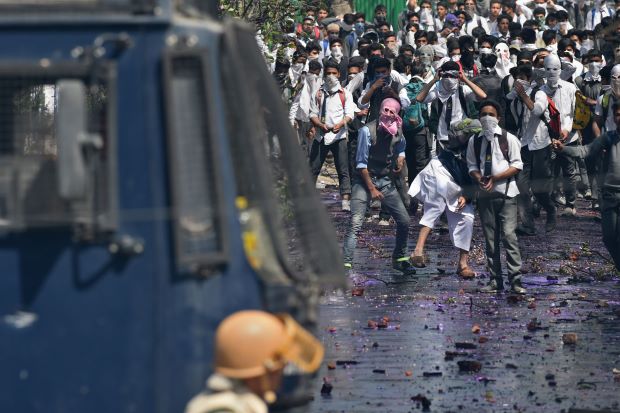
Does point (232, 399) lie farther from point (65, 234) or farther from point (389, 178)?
point (389, 178)

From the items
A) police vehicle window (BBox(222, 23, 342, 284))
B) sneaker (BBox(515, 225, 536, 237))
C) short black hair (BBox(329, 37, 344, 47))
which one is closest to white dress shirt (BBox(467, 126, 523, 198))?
sneaker (BBox(515, 225, 536, 237))

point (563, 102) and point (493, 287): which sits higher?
point (563, 102)

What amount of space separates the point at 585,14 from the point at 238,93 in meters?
26.8

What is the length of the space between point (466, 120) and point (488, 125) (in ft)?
2.79

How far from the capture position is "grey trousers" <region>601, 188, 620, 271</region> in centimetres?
1444

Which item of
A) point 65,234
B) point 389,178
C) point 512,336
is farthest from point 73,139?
point 389,178

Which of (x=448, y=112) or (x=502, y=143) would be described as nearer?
(x=502, y=143)

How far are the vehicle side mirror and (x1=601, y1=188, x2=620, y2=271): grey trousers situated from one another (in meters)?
8.96

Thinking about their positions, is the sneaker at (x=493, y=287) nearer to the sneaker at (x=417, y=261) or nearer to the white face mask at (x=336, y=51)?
the sneaker at (x=417, y=261)

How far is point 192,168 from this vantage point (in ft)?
21.9

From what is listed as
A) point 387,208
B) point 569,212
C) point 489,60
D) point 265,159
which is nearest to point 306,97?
point 489,60

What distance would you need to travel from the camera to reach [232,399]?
6.30 meters

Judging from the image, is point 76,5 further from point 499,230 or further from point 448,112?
point 448,112

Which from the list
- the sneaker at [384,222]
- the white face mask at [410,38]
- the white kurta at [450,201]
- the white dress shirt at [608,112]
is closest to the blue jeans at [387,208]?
the white kurta at [450,201]
